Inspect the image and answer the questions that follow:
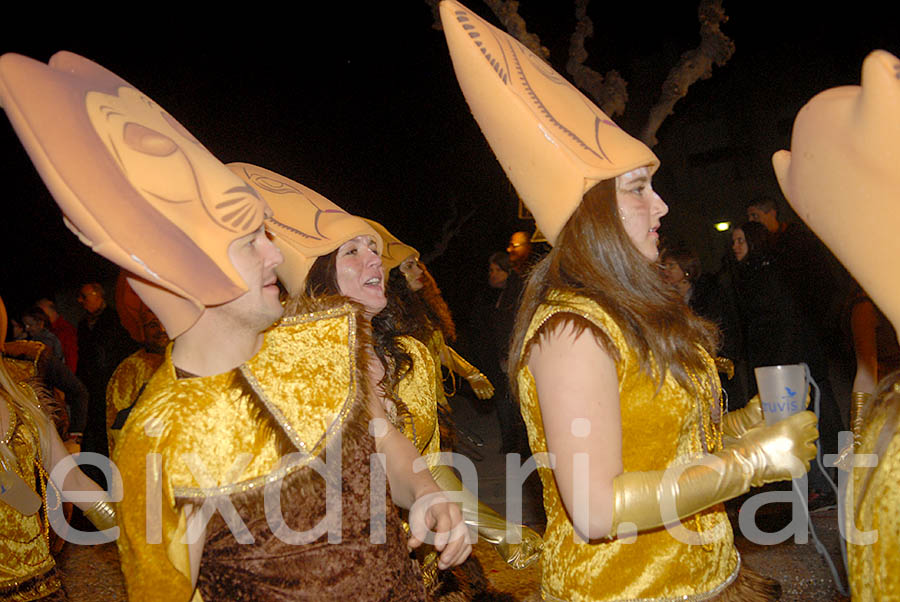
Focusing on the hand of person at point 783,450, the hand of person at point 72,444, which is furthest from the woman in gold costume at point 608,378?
the hand of person at point 72,444

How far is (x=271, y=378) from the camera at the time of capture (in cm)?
185

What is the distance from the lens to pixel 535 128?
197 centimetres

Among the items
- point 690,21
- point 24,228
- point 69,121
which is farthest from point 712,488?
point 24,228

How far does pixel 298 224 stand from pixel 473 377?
11.0ft

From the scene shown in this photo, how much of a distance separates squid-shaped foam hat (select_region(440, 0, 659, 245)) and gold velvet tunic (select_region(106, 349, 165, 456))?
3801 millimetres

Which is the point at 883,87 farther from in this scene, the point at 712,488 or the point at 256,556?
the point at 256,556

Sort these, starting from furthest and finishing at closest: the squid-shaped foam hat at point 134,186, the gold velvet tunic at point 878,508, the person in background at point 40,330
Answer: the person in background at point 40,330 → the squid-shaped foam hat at point 134,186 → the gold velvet tunic at point 878,508

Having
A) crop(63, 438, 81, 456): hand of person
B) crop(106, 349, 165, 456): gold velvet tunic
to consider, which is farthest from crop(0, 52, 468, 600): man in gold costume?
crop(63, 438, 81, 456): hand of person

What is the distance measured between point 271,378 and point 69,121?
77cm

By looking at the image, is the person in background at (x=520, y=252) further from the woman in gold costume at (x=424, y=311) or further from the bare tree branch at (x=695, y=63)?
the bare tree branch at (x=695, y=63)

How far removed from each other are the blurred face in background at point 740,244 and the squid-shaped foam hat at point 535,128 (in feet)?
13.4

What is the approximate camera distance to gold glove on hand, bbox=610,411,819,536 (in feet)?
5.55

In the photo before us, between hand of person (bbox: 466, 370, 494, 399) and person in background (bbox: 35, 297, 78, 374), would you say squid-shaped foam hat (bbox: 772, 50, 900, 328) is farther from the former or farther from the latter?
person in background (bbox: 35, 297, 78, 374)

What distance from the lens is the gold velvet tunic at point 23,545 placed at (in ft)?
8.92
